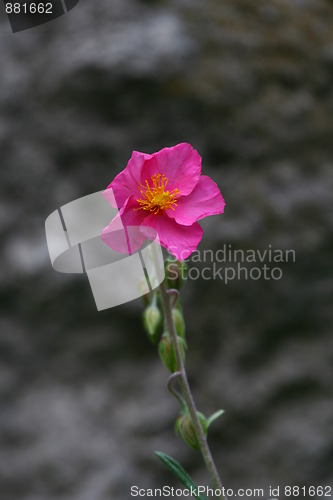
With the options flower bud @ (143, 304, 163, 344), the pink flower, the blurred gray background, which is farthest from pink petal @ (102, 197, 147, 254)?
the blurred gray background

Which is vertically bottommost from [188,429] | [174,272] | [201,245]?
[201,245]

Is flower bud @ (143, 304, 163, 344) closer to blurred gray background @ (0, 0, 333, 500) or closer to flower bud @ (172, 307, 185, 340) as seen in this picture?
flower bud @ (172, 307, 185, 340)

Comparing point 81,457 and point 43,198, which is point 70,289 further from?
point 81,457

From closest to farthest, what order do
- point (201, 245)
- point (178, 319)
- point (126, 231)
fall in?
1. point (126, 231)
2. point (178, 319)
3. point (201, 245)

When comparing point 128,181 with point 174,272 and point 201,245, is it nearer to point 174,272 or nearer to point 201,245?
point 174,272

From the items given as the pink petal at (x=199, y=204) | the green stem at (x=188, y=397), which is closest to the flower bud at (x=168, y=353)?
the green stem at (x=188, y=397)

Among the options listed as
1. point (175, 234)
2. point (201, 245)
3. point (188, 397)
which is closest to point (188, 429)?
point (188, 397)

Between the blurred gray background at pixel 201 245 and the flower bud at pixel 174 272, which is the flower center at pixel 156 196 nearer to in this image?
the flower bud at pixel 174 272
